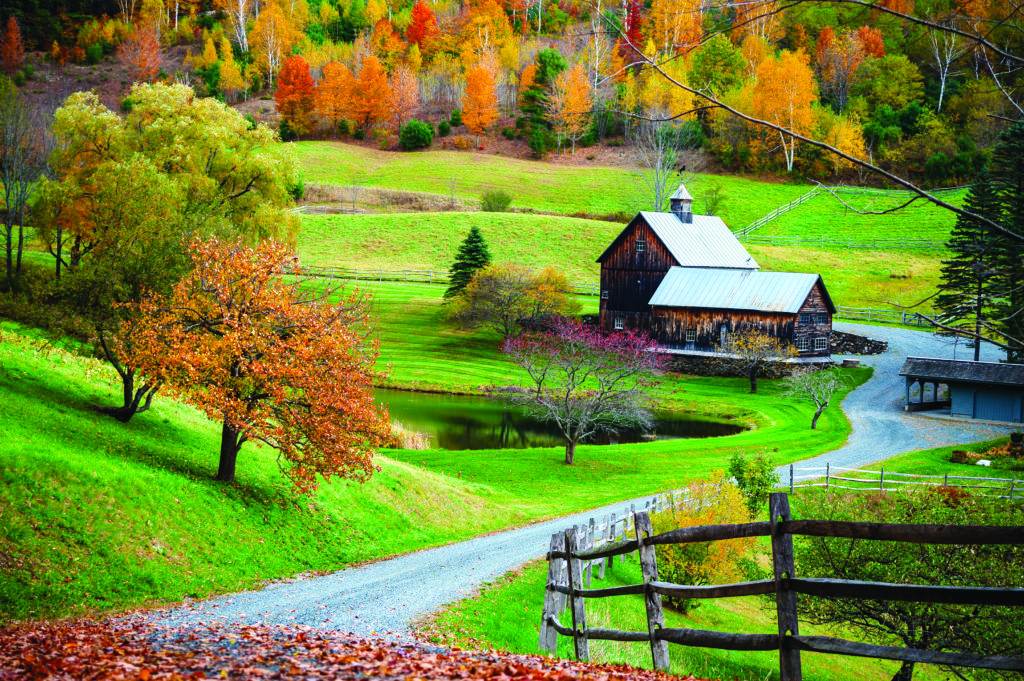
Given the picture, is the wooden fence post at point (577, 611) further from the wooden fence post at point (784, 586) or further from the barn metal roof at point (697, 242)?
the barn metal roof at point (697, 242)

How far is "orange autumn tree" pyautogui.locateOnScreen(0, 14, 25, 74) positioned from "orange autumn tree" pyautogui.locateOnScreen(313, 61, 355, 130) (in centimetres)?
4602

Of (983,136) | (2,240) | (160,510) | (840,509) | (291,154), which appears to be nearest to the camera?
(160,510)

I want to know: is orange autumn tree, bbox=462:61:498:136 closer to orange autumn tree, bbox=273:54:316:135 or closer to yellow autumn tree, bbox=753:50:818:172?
orange autumn tree, bbox=273:54:316:135

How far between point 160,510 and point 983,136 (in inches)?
4255

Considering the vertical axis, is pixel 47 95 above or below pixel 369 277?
above

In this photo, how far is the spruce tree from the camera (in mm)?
72500

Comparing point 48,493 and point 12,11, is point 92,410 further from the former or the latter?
point 12,11

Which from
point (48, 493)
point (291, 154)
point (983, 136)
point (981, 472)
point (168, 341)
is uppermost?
point (983, 136)

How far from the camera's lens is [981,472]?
129 feet

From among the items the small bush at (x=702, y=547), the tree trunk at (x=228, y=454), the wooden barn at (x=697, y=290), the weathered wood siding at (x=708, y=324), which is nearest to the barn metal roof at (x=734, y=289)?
the wooden barn at (x=697, y=290)

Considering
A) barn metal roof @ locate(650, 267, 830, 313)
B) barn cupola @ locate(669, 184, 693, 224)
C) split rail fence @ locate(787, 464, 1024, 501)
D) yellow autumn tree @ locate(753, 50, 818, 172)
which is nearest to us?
split rail fence @ locate(787, 464, 1024, 501)

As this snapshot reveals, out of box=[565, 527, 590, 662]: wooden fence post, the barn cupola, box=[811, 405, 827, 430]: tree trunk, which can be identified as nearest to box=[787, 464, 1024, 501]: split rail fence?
box=[811, 405, 827, 430]: tree trunk

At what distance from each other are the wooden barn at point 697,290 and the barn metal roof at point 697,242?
7cm

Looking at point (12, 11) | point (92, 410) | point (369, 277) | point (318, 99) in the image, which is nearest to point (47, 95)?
point (12, 11)
